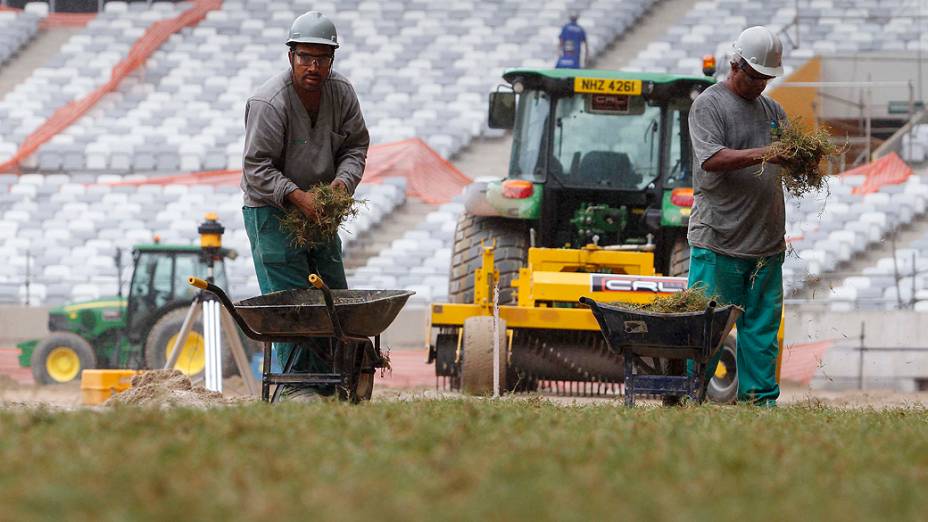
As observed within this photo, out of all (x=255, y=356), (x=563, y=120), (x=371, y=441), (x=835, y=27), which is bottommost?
(x=255, y=356)

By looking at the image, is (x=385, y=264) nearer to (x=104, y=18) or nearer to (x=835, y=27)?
(x=835, y=27)

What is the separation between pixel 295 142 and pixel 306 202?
0.42 meters

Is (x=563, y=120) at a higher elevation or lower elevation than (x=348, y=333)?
higher

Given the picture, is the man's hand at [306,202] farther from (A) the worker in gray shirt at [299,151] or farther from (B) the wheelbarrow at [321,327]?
(B) the wheelbarrow at [321,327]

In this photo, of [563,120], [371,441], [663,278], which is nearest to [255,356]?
[563,120]

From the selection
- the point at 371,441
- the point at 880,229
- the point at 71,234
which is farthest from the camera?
the point at 71,234

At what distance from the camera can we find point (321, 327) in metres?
6.88

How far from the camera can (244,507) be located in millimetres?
3207

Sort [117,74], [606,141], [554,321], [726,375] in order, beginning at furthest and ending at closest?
1. [117,74]
2. [606,141]
3. [726,375]
4. [554,321]

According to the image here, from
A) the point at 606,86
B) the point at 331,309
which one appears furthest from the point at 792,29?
the point at 331,309

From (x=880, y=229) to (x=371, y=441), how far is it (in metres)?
16.9

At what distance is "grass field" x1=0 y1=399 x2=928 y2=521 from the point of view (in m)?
3.23

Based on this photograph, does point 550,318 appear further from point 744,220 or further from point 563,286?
point 744,220

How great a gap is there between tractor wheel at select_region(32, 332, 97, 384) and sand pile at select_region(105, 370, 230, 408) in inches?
290
